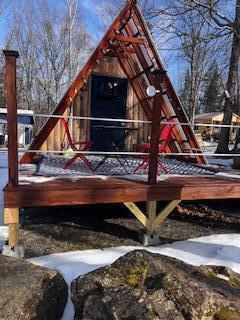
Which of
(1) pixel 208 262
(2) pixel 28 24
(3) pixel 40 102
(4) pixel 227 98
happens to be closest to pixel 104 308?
(1) pixel 208 262

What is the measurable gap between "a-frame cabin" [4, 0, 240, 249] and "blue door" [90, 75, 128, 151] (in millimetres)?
54

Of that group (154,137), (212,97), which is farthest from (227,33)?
(212,97)

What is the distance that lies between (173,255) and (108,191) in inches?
42.9

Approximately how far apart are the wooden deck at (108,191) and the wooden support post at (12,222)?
7cm

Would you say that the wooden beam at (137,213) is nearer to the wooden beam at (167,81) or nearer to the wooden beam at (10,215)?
the wooden beam at (10,215)

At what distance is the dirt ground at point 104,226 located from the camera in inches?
193

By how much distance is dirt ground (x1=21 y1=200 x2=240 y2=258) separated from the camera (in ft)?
16.1

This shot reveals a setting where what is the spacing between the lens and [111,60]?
30.1ft

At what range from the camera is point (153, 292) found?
2.84 m

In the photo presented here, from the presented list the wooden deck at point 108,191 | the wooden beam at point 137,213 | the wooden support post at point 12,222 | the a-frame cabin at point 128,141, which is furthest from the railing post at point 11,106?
the wooden beam at point 137,213

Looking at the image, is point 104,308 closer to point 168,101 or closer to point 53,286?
point 53,286

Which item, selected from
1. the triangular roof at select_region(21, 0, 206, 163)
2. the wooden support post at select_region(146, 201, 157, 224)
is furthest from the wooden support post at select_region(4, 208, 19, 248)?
the triangular roof at select_region(21, 0, 206, 163)

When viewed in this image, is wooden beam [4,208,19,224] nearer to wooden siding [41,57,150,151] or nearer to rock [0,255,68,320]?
rock [0,255,68,320]

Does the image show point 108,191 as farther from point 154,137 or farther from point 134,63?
point 134,63
